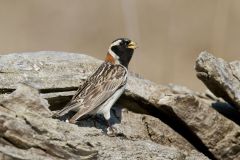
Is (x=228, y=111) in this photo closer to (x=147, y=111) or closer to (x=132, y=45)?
(x=147, y=111)

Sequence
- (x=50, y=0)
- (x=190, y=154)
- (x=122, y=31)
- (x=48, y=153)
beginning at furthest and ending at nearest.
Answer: (x=50, y=0)
(x=122, y=31)
(x=190, y=154)
(x=48, y=153)

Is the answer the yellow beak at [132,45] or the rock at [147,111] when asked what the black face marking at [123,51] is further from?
the rock at [147,111]

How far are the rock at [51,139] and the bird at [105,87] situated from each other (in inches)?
8.2

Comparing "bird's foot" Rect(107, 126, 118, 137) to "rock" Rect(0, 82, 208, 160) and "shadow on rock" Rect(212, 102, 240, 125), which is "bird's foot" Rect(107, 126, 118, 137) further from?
"shadow on rock" Rect(212, 102, 240, 125)

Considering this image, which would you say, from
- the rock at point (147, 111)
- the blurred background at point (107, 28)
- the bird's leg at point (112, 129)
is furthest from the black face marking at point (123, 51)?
the blurred background at point (107, 28)

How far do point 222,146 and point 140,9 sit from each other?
942 centimetres

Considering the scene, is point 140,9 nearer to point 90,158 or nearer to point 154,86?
point 154,86

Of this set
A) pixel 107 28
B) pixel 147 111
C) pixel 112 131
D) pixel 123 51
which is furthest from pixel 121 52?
pixel 107 28

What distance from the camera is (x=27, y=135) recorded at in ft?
32.4

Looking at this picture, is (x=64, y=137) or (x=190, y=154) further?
(x=190, y=154)

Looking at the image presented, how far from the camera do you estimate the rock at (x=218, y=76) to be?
37.1 feet

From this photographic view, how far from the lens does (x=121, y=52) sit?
1234cm

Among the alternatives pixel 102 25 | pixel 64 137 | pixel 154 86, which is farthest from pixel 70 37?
pixel 64 137

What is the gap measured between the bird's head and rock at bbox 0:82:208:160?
1.30 meters
